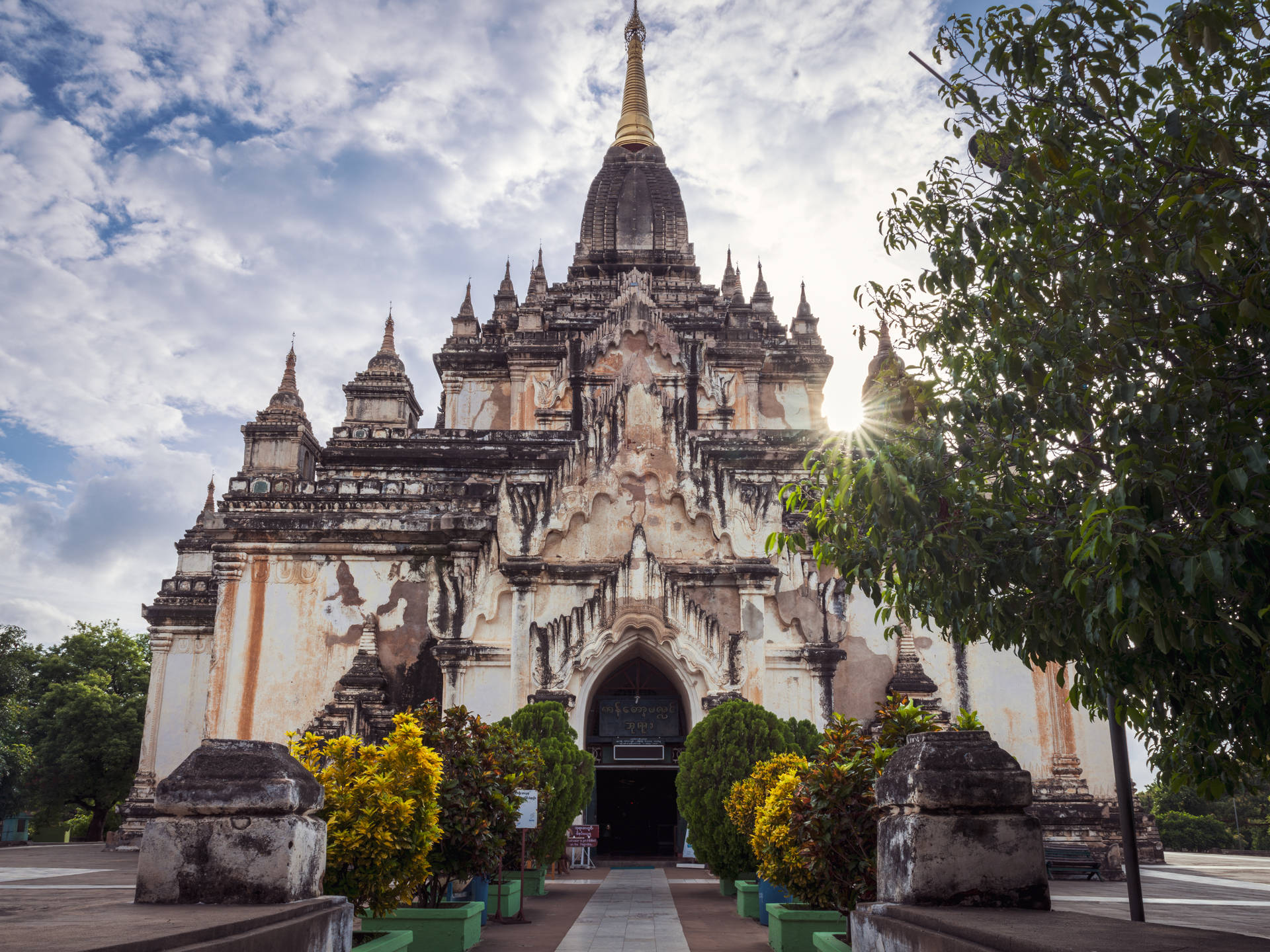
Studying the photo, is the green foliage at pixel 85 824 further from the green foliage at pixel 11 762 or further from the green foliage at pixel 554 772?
the green foliage at pixel 554 772

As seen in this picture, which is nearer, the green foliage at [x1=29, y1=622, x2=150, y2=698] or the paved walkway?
the paved walkway

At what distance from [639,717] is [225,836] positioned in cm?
1525

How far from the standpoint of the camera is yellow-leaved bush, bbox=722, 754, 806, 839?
39.8ft

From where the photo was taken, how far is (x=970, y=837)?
626 centimetres

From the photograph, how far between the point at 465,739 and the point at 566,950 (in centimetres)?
246

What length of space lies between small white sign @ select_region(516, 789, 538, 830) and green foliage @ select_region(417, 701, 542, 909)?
5.3 inches

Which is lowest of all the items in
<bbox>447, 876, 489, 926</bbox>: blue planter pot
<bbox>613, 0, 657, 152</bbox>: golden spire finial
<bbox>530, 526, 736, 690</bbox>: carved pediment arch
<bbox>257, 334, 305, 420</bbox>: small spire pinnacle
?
<bbox>447, 876, 489, 926</bbox>: blue planter pot

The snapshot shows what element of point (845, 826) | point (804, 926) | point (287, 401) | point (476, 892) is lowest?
point (476, 892)

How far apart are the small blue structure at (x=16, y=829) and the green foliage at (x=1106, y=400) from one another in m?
37.6

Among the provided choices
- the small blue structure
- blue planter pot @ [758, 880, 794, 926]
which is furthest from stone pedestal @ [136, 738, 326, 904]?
the small blue structure

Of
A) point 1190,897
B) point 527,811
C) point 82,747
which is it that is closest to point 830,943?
point 527,811

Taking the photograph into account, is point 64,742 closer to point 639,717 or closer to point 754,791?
point 639,717

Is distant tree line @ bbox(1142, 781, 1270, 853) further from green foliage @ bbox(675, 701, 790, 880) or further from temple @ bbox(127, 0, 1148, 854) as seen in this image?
green foliage @ bbox(675, 701, 790, 880)

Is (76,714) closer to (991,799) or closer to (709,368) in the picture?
(709,368)
